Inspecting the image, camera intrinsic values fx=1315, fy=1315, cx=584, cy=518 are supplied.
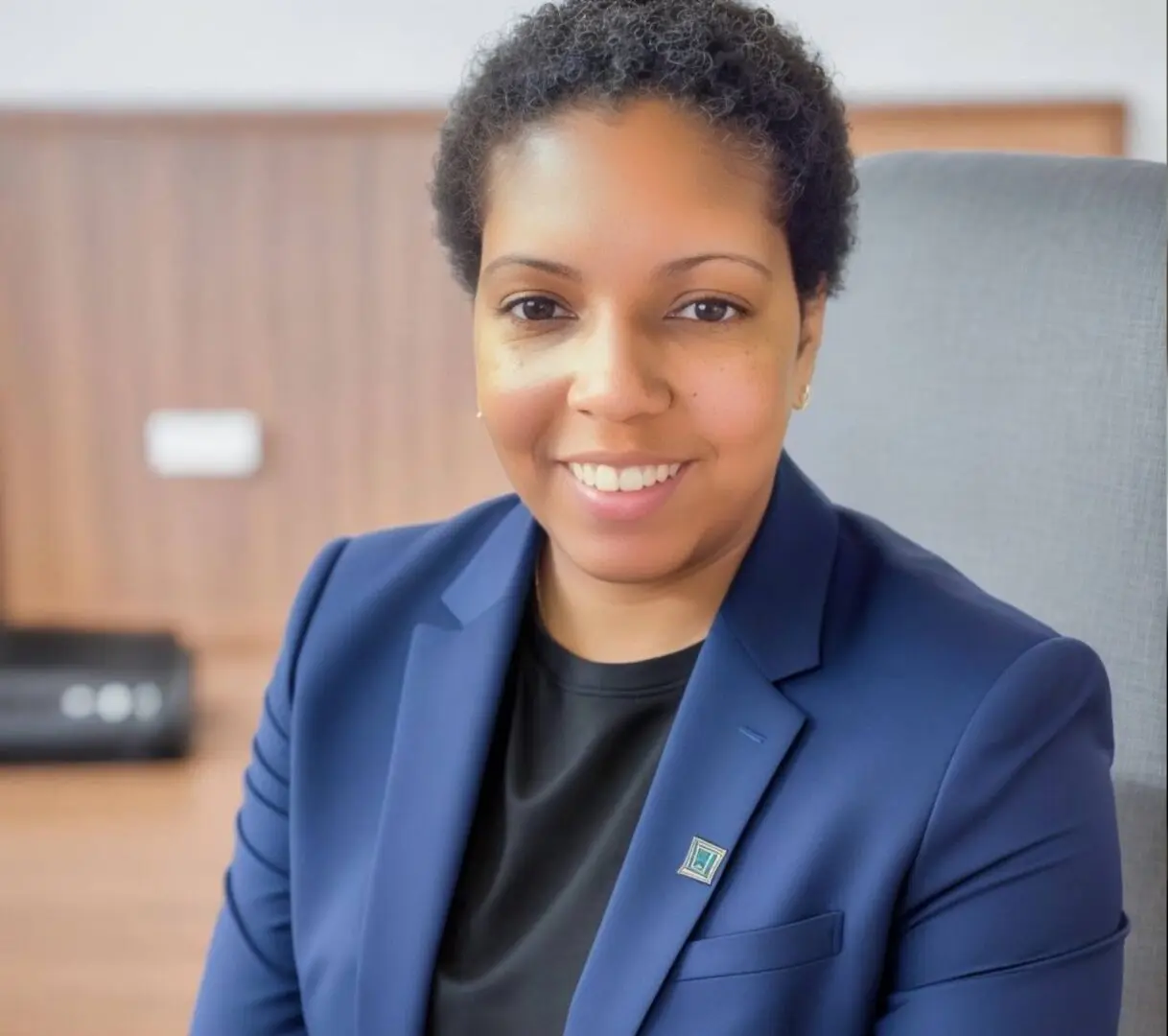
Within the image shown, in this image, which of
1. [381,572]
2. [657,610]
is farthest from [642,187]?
[381,572]

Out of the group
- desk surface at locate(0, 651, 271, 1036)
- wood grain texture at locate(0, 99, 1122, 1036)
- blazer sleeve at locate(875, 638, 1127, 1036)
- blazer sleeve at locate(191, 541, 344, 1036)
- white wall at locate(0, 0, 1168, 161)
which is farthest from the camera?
wood grain texture at locate(0, 99, 1122, 1036)

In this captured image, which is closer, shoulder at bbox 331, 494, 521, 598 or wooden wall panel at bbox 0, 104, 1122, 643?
shoulder at bbox 331, 494, 521, 598

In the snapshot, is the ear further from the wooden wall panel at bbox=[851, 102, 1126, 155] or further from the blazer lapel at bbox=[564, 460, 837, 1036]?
the wooden wall panel at bbox=[851, 102, 1126, 155]

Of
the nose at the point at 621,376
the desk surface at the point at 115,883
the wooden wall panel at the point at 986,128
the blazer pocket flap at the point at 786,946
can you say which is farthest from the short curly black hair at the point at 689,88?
the desk surface at the point at 115,883

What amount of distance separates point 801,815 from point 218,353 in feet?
3.17

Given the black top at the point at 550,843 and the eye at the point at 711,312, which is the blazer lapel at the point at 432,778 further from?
the eye at the point at 711,312

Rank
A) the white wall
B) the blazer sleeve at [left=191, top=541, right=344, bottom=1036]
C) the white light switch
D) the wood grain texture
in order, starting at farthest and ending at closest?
the white light switch, the wood grain texture, the white wall, the blazer sleeve at [left=191, top=541, right=344, bottom=1036]

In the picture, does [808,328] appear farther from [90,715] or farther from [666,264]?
[90,715]

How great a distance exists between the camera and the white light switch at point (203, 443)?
149 centimetres

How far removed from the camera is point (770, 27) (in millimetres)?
764

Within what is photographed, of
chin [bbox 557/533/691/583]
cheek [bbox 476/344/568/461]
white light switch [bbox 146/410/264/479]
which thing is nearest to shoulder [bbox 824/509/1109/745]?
chin [bbox 557/533/691/583]

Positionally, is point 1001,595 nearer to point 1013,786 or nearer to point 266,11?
point 1013,786

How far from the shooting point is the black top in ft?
2.65

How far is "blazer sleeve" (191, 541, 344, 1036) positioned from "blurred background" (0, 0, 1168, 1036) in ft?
0.74
